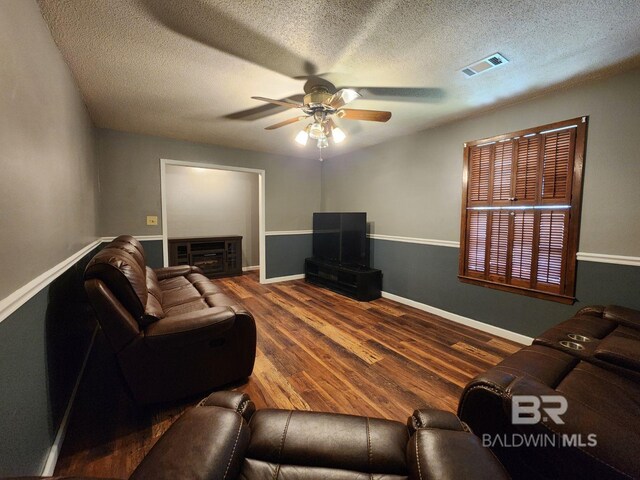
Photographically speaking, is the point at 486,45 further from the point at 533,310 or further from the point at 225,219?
the point at 225,219

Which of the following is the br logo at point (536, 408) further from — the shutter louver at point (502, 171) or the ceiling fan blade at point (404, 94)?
the ceiling fan blade at point (404, 94)

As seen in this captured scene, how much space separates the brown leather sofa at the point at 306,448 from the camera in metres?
0.67

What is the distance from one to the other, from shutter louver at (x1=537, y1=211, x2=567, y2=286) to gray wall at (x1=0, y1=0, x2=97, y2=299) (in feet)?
11.8

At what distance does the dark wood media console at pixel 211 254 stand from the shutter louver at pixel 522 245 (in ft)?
15.3

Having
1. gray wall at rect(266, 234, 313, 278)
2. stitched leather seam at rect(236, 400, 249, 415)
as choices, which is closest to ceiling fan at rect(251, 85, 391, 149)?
stitched leather seam at rect(236, 400, 249, 415)

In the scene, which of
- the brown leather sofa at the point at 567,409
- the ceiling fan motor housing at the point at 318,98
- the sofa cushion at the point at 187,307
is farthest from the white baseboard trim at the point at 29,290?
the ceiling fan motor housing at the point at 318,98

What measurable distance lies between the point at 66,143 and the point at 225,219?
4109 mm

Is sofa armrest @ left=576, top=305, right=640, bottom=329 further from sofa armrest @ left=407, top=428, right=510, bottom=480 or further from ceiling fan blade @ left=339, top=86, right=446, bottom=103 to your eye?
ceiling fan blade @ left=339, top=86, right=446, bottom=103

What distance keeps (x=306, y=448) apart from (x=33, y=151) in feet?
5.82

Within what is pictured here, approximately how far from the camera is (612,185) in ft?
7.01

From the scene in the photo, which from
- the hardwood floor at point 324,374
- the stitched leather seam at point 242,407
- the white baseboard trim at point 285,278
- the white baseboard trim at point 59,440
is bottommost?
the hardwood floor at point 324,374

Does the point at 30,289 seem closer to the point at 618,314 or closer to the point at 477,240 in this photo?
the point at 618,314

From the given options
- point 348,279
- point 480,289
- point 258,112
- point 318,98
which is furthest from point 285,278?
point 318,98

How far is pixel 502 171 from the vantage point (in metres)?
2.78
